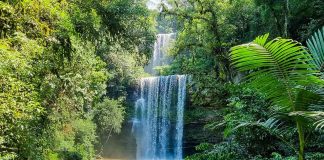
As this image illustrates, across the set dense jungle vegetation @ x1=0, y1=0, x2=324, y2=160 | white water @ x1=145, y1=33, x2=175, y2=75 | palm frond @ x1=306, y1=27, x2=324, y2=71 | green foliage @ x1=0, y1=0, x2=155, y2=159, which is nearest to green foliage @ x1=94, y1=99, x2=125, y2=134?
dense jungle vegetation @ x1=0, y1=0, x2=324, y2=160

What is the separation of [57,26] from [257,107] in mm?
3964

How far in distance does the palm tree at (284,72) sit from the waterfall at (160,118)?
1663cm

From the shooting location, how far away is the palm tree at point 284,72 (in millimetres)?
1738

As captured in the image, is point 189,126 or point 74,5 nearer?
point 74,5

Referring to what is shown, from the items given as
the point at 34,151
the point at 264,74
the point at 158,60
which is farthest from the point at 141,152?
the point at 264,74

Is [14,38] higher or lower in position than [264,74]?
higher

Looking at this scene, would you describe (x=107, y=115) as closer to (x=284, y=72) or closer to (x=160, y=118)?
(x=160, y=118)

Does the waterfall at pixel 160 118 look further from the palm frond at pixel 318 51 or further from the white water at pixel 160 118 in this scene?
the palm frond at pixel 318 51

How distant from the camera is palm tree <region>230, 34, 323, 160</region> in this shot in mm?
1738

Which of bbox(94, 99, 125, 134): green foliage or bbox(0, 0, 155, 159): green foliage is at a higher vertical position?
bbox(0, 0, 155, 159): green foliage

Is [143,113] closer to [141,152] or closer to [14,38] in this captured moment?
[141,152]

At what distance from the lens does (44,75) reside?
716cm

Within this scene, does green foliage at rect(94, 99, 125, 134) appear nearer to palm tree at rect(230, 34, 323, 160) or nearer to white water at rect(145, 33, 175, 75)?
white water at rect(145, 33, 175, 75)

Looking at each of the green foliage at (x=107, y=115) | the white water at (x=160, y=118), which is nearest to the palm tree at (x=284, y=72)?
the green foliage at (x=107, y=115)
